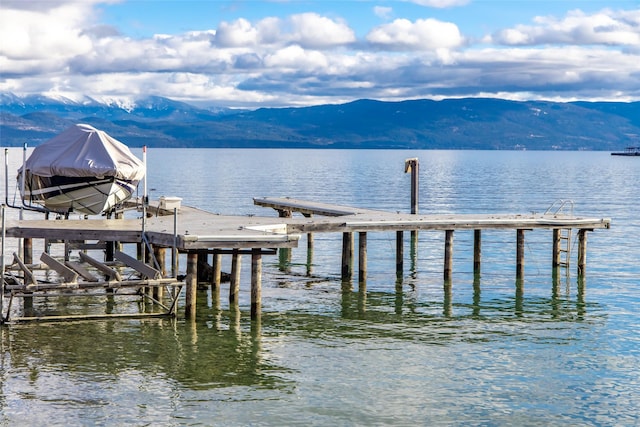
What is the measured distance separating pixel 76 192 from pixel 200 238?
34.8ft

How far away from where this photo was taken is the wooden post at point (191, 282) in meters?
28.8

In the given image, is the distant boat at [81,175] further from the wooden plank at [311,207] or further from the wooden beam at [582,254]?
the wooden beam at [582,254]

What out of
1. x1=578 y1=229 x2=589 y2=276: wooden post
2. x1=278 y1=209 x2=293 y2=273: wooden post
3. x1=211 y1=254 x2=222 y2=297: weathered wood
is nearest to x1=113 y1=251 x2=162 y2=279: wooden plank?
x1=211 y1=254 x2=222 y2=297: weathered wood

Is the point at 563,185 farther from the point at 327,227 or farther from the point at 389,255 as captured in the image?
the point at 327,227

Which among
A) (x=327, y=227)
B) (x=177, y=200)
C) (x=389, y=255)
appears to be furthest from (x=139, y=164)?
(x=389, y=255)

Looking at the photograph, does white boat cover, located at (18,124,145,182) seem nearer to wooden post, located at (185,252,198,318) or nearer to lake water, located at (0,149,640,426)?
lake water, located at (0,149,640,426)

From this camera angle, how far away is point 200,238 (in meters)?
27.9

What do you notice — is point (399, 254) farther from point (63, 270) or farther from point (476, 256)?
point (63, 270)

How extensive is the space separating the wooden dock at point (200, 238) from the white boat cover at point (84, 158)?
265cm

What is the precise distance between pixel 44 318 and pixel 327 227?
35.6ft

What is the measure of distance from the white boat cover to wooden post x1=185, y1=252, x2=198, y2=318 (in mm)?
8787

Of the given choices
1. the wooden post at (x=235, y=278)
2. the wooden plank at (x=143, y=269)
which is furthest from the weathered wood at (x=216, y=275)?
the wooden plank at (x=143, y=269)

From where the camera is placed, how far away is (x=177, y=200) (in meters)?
39.6

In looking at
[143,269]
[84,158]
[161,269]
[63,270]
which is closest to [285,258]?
[84,158]
